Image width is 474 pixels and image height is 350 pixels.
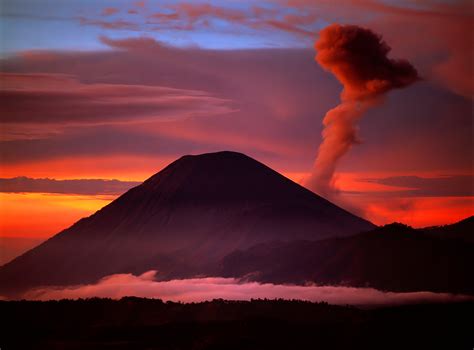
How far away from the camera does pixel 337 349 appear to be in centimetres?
18438

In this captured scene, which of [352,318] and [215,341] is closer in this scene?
[215,341]

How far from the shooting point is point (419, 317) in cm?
19938

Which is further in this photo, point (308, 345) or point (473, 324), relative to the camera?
point (473, 324)

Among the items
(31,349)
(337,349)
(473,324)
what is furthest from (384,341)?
(31,349)

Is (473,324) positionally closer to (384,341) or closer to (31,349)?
(384,341)

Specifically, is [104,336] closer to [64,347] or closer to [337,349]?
[64,347]

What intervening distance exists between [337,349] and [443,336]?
18.5m

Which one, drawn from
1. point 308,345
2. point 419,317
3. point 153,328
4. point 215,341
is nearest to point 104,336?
point 153,328

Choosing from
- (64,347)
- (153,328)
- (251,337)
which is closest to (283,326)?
(251,337)

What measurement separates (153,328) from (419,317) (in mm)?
42857

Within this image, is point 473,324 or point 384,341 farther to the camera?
point 473,324

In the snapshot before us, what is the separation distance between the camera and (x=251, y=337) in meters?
187

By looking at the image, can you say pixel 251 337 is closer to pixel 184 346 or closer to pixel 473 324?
pixel 184 346

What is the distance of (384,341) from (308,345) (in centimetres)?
1161
